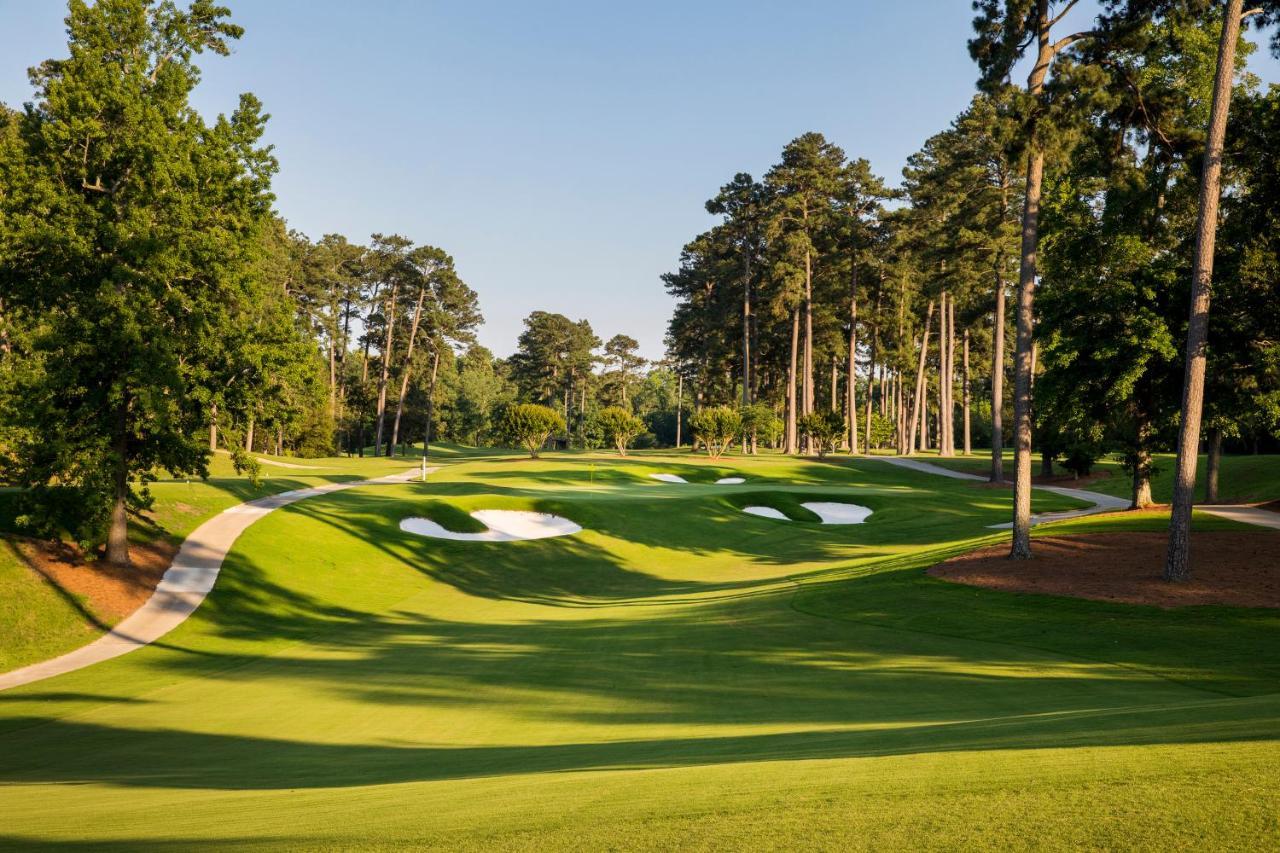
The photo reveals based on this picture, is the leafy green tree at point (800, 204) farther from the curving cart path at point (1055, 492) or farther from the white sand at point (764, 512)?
the white sand at point (764, 512)

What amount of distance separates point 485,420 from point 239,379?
325 ft

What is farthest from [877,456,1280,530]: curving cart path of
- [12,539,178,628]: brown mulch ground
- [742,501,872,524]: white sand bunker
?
[12,539,178,628]: brown mulch ground

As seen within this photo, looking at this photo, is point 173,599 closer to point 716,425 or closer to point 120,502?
point 120,502

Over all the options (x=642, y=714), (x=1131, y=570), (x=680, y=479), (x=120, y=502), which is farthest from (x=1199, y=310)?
(x=680, y=479)

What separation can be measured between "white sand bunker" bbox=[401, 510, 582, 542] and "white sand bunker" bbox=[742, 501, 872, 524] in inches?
425

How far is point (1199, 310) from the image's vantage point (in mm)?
18219

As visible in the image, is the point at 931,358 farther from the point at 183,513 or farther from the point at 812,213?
the point at 183,513

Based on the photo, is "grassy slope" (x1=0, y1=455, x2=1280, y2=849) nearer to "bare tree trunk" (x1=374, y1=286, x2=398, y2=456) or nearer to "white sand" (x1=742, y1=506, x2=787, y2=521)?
"white sand" (x1=742, y1=506, x2=787, y2=521)

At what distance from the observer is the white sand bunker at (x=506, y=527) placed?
1328 inches

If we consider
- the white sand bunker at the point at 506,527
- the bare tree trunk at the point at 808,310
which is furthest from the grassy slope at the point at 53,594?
the bare tree trunk at the point at 808,310

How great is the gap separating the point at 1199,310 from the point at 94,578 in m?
28.3

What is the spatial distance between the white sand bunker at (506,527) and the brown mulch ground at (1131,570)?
1790 cm

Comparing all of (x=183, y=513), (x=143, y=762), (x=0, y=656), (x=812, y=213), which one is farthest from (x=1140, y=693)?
(x=812, y=213)

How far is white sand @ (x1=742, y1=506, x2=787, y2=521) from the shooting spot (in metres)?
41.4
